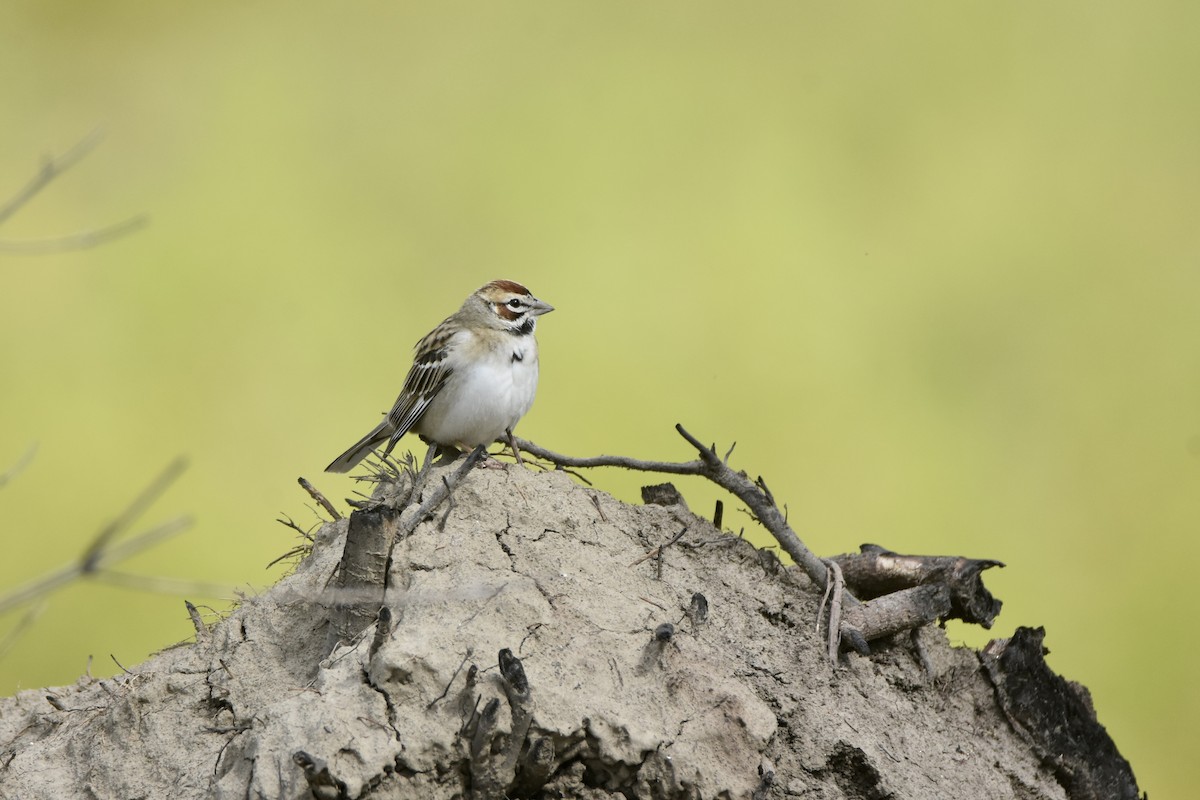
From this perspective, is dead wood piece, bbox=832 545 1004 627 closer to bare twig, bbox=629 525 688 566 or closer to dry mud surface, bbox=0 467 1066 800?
dry mud surface, bbox=0 467 1066 800

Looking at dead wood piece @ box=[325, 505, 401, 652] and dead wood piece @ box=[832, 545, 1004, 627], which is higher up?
dead wood piece @ box=[832, 545, 1004, 627]

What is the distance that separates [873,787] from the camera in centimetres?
487

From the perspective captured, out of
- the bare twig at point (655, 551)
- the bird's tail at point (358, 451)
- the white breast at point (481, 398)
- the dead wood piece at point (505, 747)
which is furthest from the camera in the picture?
the bird's tail at point (358, 451)

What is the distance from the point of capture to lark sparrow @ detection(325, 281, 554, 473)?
6.88 m

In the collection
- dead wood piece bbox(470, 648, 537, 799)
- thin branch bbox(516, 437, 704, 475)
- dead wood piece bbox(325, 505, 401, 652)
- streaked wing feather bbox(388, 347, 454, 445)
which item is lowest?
dead wood piece bbox(470, 648, 537, 799)

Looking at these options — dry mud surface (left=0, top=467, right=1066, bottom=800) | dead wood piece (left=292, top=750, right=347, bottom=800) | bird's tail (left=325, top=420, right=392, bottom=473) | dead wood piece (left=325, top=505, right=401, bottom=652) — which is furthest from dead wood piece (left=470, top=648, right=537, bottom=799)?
bird's tail (left=325, top=420, right=392, bottom=473)

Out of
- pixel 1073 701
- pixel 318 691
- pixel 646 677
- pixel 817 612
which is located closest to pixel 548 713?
pixel 646 677

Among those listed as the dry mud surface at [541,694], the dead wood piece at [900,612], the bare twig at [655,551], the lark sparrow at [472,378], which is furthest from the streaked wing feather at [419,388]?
the dead wood piece at [900,612]

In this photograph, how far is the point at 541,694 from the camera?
4.45m

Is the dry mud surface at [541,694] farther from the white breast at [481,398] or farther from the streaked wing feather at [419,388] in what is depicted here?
the streaked wing feather at [419,388]

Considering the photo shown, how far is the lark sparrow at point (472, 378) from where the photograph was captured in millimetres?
6879

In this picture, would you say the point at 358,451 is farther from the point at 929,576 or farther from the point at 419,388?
the point at 929,576

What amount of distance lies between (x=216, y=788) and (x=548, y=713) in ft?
3.56

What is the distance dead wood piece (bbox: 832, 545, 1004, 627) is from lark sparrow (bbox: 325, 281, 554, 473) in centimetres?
184
